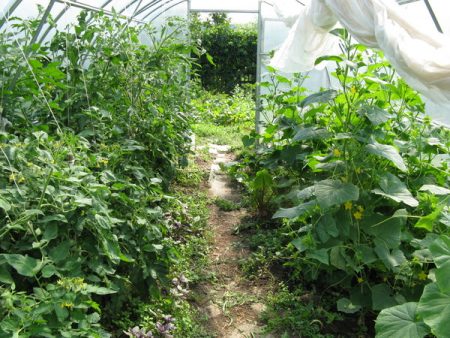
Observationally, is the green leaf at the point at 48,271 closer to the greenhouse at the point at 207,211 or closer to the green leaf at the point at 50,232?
the greenhouse at the point at 207,211

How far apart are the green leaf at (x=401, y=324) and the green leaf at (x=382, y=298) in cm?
51

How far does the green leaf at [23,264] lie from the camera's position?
5.21ft

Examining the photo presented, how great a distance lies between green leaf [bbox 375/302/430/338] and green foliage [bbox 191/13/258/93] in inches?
454

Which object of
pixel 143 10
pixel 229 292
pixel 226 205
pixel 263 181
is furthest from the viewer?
pixel 143 10

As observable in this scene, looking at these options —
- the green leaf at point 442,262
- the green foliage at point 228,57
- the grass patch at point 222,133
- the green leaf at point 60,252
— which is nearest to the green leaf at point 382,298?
the green leaf at point 442,262

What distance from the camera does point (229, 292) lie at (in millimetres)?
3316

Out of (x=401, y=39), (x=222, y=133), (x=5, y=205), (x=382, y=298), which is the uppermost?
(x=401, y=39)

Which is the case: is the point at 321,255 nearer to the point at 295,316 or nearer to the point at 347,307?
the point at 347,307

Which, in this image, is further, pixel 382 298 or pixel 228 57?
pixel 228 57

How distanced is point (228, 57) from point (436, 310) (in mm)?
12163

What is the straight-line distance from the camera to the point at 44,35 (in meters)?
3.42

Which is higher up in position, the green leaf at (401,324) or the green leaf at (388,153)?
the green leaf at (388,153)

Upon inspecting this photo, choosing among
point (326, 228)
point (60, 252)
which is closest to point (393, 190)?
point (326, 228)

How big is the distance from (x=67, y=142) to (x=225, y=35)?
11812 mm
